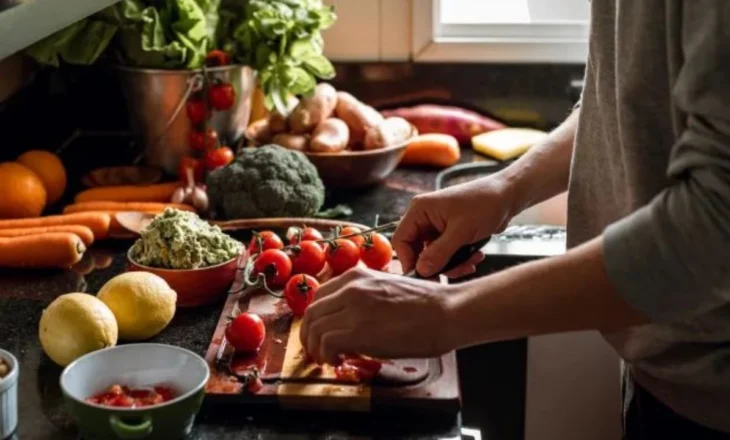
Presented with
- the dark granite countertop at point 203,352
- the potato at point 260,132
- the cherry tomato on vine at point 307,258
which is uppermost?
the potato at point 260,132

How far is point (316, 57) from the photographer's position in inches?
77.7

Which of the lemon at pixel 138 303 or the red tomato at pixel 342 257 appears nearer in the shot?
the lemon at pixel 138 303

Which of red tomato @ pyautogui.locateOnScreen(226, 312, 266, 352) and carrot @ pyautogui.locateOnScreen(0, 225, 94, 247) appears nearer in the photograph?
red tomato @ pyautogui.locateOnScreen(226, 312, 266, 352)

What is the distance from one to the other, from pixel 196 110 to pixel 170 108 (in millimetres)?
53

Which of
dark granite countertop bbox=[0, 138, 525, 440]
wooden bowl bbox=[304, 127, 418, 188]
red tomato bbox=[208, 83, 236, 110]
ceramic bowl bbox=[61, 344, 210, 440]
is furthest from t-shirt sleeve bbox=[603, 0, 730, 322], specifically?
red tomato bbox=[208, 83, 236, 110]

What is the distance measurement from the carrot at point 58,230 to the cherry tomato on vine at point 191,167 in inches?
10.0

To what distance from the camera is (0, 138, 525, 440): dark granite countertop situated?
1.13 meters

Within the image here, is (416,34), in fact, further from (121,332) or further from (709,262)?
(709,262)

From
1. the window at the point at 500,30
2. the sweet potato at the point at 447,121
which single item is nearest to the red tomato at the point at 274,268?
the sweet potato at the point at 447,121

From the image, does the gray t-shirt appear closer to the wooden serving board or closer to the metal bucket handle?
the wooden serving board

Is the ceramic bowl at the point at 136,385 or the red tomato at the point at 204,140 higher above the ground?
the red tomato at the point at 204,140

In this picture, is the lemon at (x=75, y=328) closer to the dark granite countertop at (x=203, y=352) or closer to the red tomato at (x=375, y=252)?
the dark granite countertop at (x=203, y=352)

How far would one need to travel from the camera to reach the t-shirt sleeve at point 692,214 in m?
0.88

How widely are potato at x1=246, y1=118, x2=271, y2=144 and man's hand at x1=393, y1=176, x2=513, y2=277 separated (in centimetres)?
66
